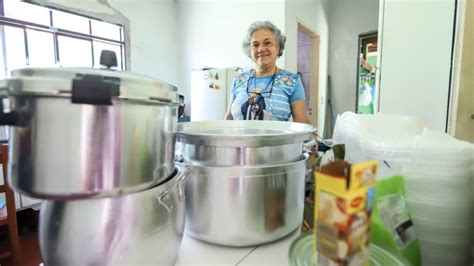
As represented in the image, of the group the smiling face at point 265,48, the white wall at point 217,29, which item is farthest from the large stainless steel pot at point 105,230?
the white wall at point 217,29

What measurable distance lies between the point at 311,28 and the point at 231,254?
124 inches

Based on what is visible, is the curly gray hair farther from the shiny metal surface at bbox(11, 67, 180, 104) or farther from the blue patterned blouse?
the shiny metal surface at bbox(11, 67, 180, 104)

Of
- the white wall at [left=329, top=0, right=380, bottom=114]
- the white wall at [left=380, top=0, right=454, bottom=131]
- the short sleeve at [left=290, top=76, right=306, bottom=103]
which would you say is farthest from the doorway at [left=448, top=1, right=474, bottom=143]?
the white wall at [left=329, top=0, right=380, bottom=114]

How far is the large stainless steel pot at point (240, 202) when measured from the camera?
0.46 meters

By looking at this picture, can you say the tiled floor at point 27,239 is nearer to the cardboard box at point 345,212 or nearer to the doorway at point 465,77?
the cardboard box at point 345,212

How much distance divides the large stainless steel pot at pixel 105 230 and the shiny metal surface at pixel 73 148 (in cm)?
3

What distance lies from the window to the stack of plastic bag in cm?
272

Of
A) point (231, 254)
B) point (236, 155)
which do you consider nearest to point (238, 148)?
point (236, 155)

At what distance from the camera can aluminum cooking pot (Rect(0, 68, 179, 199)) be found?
0.30m

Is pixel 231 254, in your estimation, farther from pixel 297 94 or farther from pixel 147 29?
pixel 147 29

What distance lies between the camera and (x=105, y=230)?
1.14 ft

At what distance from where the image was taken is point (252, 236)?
1.56 feet

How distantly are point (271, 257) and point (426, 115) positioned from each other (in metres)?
1.30

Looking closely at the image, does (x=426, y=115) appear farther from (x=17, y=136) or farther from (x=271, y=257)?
(x=17, y=136)
